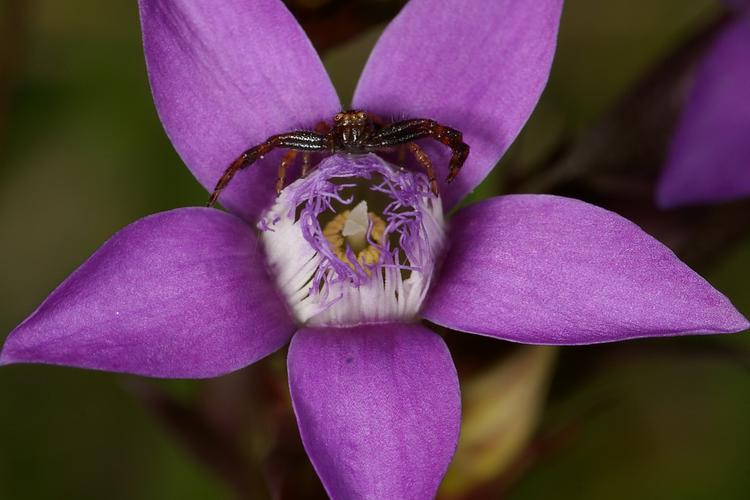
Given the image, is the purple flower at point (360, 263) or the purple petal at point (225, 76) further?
the purple petal at point (225, 76)

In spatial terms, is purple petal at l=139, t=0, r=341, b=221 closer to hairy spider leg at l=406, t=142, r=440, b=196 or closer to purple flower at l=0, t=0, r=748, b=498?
purple flower at l=0, t=0, r=748, b=498

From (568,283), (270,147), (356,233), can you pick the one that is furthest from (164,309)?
(568,283)

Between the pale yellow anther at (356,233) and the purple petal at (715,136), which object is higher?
the pale yellow anther at (356,233)

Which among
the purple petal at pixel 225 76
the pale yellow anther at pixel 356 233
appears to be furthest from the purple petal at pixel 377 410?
the purple petal at pixel 225 76

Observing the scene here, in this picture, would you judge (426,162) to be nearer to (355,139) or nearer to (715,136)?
(355,139)

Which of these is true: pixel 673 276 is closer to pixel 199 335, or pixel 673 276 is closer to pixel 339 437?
pixel 339 437

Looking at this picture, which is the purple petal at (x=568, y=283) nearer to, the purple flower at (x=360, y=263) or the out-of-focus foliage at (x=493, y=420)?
the purple flower at (x=360, y=263)

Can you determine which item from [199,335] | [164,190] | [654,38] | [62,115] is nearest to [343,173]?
[199,335]
